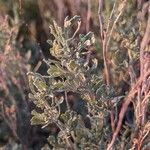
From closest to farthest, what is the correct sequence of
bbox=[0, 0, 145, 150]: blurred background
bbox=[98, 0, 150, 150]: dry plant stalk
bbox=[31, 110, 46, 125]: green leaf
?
bbox=[98, 0, 150, 150]: dry plant stalk
bbox=[31, 110, 46, 125]: green leaf
bbox=[0, 0, 145, 150]: blurred background

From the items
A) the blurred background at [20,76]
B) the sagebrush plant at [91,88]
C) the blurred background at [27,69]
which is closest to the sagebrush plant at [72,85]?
the sagebrush plant at [91,88]

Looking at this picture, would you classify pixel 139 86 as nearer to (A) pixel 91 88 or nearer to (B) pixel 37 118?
(A) pixel 91 88

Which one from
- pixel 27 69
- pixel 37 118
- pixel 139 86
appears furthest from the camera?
pixel 27 69

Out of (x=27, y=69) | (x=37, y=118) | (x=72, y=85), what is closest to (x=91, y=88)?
(x=72, y=85)

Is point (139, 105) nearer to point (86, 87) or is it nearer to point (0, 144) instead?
point (86, 87)

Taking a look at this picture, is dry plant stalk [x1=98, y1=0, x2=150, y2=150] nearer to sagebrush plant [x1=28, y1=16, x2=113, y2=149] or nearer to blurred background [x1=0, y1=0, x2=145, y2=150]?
sagebrush plant [x1=28, y1=16, x2=113, y2=149]

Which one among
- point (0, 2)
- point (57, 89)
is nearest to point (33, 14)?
point (0, 2)

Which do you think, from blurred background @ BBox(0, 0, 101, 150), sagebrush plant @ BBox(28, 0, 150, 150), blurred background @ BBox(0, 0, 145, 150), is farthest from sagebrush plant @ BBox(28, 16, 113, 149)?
blurred background @ BBox(0, 0, 101, 150)

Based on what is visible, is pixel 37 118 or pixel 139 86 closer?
pixel 139 86
